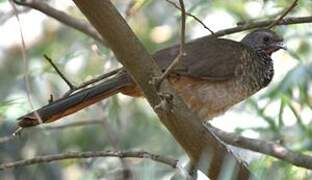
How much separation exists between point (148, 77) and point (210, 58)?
4.52 ft

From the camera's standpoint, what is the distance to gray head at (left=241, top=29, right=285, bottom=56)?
3.97 metres

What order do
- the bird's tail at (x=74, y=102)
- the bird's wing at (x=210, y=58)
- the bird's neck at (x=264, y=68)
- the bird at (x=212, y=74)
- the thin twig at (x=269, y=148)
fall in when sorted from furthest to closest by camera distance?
the bird's neck at (x=264, y=68), the bird's wing at (x=210, y=58), the bird at (x=212, y=74), the thin twig at (x=269, y=148), the bird's tail at (x=74, y=102)

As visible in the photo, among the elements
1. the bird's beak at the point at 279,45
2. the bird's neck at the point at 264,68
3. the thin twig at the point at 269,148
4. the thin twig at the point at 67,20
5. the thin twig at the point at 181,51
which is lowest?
the thin twig at the point at 269,148

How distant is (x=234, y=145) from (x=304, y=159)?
1.19 feet

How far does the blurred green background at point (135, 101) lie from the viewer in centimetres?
361

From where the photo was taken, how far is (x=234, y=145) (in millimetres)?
3340

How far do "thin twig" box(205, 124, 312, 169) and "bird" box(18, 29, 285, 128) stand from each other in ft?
0.73

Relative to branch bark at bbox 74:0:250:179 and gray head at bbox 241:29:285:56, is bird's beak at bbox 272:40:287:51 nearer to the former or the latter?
gray head at bbox 241:29:285:56

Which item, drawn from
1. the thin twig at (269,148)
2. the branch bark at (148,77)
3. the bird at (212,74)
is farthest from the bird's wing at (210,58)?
the branch bark at (148,77)

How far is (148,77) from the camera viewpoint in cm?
237

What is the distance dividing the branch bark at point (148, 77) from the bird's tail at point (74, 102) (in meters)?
0.47

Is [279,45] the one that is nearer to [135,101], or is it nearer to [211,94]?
[211,94]

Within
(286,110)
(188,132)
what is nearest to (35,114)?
(188,132)

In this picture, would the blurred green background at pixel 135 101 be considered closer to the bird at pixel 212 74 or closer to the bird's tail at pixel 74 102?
the bird at pixel 212 74
